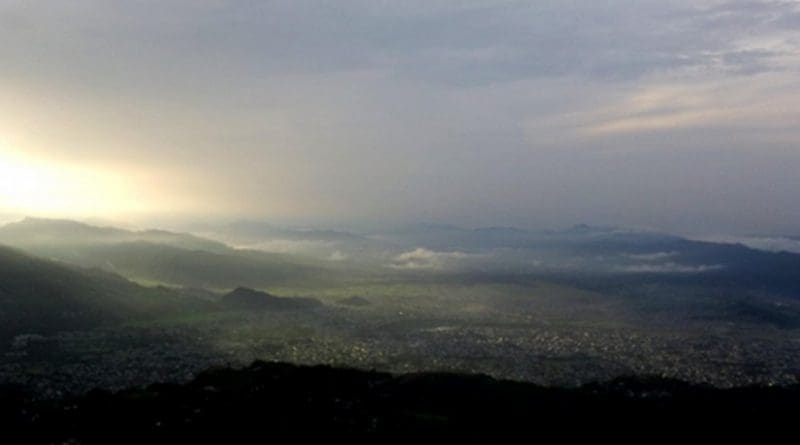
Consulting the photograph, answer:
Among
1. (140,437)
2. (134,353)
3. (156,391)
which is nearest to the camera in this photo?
(140,437)

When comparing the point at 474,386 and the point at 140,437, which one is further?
the point at 474,386

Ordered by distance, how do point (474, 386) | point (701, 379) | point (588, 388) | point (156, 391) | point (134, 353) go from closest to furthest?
1. point (156, 391)
2. point (474, 386)
3. point (588, 388)
4. point (701, 379)
5. point (134, 353)

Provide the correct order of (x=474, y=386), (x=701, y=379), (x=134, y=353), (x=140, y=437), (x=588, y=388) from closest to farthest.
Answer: (x=140, y=437) < (x=474, y=386) < (x=588, y=388) < (x=701, y=379) < (x=134, y=353)

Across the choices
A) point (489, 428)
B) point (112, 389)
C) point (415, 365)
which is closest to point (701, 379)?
point (415, 365)

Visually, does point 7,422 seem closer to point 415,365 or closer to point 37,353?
point 37,353

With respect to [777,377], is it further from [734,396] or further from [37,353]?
[37,353]

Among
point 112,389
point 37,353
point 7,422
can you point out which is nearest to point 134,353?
point 37,353
